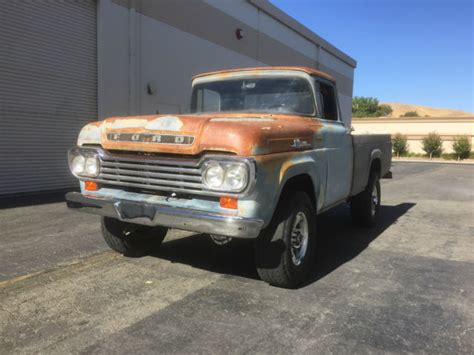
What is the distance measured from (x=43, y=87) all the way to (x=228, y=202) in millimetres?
8566

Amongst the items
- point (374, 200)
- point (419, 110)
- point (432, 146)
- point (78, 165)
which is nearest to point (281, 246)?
point (78, 165)

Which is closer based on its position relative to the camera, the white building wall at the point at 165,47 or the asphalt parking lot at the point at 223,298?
the asphalt parking lot at the point at 223,298

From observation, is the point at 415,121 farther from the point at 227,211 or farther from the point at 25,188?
the point at 227,211

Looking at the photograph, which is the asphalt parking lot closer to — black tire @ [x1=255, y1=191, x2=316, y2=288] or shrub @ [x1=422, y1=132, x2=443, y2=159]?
black tire @ [x1=255, y1=191, x2=316, y2=288]

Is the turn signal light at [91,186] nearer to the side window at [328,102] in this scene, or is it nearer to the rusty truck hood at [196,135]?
the rusty truck hood at [196,135]

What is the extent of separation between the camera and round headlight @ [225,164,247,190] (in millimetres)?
3426

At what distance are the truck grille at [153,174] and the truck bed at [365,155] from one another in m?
2.99

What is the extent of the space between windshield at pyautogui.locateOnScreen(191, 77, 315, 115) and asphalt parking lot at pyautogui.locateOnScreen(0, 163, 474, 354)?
1.73 metres

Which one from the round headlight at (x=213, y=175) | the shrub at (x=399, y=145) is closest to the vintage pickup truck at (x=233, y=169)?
the round headlight at (x=213, y=175)

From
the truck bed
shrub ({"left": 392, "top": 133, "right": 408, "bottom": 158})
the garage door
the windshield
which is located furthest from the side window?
shrub ({"left": 392, "top": 133, "right": 408, "bottom": 158})

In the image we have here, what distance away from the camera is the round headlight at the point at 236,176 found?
343cm

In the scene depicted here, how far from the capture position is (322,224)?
24.6 feet

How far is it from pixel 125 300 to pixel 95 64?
936cm

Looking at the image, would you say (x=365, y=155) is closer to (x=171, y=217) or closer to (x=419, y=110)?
(x=171, y=217)
